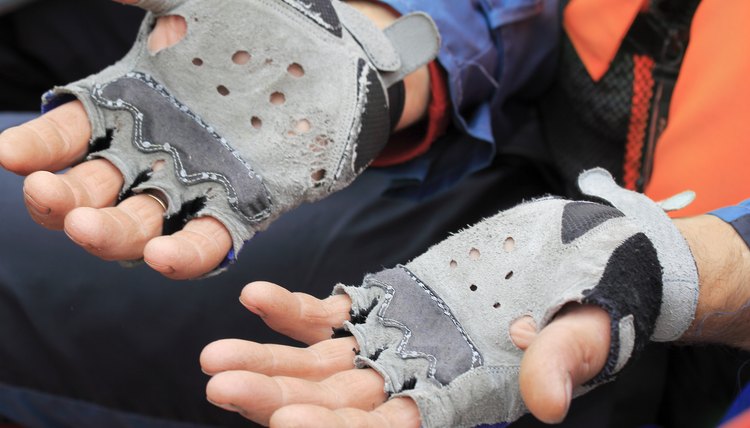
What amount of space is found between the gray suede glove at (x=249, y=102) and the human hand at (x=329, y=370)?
0.49 feet

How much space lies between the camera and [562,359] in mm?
529

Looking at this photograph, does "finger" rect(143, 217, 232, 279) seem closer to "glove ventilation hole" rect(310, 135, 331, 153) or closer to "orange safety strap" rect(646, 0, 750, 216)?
"glove ventilation hole" rect(310, 135, 331, 153)

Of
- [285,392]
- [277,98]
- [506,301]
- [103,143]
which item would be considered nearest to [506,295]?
[506,301]

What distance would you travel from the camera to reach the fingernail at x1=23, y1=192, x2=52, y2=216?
26.5 inches

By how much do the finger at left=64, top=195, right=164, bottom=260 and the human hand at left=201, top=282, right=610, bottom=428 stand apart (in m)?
0.14

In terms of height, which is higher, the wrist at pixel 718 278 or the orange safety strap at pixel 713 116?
the orange safety strap at pixel 713 116

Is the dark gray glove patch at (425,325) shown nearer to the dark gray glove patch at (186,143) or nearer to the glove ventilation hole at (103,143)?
the dark gray glove patch at (186,143)

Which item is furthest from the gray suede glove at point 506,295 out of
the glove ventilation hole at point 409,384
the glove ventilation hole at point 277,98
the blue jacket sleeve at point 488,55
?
the blue jacket sleeve at point 488,55

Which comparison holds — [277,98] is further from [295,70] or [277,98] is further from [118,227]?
[118,227]

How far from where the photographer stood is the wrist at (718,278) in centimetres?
72

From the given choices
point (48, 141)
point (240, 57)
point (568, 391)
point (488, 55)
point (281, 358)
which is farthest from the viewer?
point (488, 55)

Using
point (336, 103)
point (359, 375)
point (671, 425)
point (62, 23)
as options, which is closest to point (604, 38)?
point (336, 103)

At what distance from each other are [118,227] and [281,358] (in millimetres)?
208

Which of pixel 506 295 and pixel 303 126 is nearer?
pixel 506 295
